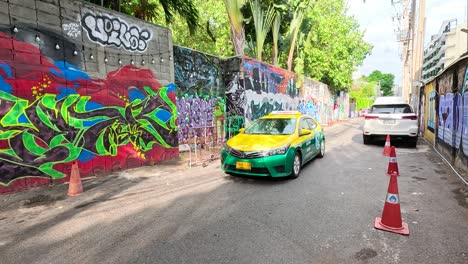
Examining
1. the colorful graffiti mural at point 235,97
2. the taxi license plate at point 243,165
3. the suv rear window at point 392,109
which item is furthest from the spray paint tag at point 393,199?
the colorful graffiti mural at point 235,97

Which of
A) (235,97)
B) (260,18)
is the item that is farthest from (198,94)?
(260,18)

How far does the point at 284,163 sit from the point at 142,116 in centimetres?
442

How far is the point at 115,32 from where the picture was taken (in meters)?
7.10

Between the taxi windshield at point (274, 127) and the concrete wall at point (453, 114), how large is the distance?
395cm

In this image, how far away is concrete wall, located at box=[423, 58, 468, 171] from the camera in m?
6.32

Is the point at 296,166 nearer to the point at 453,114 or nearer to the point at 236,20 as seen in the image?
the point at 453,114

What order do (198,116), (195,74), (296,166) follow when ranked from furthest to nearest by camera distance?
(198,116) < (195,74) < (296,166)

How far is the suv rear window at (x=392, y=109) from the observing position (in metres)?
10.4

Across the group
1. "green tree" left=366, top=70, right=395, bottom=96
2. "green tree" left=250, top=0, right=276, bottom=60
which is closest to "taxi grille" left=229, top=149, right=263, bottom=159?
"green tree" left=250, top=0, right=276, bottom=60

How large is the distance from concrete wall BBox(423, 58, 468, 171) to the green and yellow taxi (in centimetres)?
351

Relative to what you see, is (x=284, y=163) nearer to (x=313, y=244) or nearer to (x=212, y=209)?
(x=212, y=209)

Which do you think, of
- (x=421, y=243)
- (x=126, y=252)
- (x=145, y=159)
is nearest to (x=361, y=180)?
(x=421, y=243)

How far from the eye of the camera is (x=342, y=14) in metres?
27.5

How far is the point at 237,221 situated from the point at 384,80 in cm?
11990
